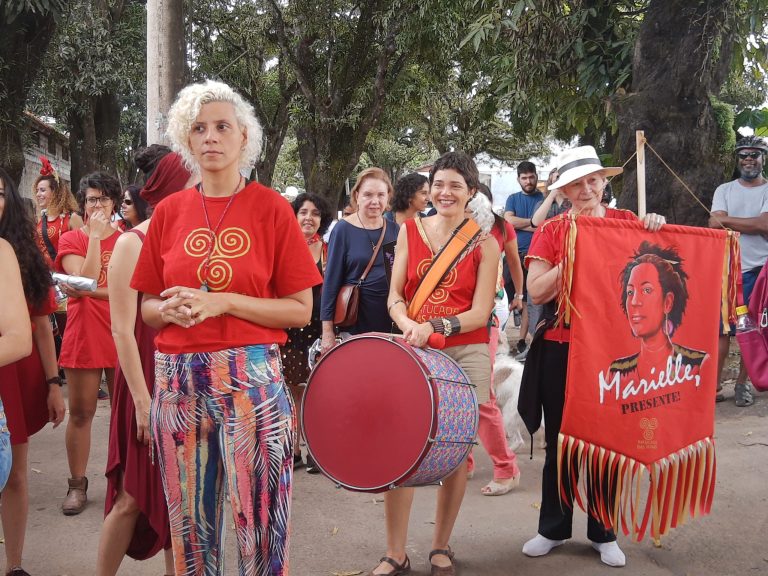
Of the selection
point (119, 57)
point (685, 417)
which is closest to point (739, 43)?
point (685, 417)

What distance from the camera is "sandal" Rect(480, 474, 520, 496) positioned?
5094mm

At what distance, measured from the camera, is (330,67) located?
17.5 m

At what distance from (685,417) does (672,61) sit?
5.13m

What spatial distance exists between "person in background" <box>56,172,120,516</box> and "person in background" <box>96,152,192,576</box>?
1.75 metres

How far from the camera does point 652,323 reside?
3691mm

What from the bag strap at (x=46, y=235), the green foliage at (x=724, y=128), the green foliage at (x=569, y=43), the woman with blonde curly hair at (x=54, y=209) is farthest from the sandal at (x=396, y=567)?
the green foliage at (x=724, y=128)

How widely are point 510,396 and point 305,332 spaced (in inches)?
65.8

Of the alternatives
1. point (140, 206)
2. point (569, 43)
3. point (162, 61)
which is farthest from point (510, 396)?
point (569, 43)

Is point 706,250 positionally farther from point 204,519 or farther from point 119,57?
point 119,57

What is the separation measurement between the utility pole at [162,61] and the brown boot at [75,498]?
110 inches

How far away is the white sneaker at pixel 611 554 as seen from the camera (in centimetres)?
392

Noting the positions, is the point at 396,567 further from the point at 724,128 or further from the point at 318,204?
the point at 724,128

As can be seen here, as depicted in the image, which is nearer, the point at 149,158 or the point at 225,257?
the point at 225,257

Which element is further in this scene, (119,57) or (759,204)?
(119,57)
